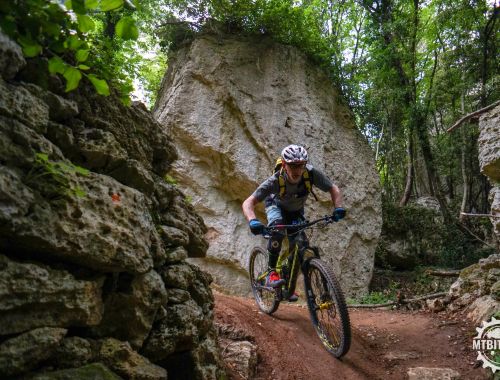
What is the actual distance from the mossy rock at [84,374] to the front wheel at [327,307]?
252cm

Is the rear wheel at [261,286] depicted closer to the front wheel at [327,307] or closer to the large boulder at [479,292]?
A: the front wheel at [327,307]

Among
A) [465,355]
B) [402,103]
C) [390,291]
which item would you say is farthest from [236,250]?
[402,103]

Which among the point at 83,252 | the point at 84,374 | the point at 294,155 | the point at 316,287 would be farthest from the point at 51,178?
the point at 316,287

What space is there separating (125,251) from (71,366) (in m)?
0.75

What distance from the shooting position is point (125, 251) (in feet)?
8.06

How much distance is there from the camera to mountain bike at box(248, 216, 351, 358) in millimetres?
3947

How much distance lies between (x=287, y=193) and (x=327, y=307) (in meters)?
1.60

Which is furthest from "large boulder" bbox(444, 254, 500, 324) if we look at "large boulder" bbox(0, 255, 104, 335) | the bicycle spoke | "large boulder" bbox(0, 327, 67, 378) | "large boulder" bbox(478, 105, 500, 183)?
"large boulder" bbox(0, 327, 67, 378)

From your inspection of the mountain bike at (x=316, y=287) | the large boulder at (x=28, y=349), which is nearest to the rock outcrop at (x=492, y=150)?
the mountain bike at (x=316, y=287)

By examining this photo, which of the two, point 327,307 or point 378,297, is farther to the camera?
point 378,297

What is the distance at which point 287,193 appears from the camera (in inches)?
194

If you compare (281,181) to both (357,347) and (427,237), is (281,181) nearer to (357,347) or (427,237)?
(357,347)

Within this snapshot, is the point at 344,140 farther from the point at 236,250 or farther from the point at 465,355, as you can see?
the point at 465,355

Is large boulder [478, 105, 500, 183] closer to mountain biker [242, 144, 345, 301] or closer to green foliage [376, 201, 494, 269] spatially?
mountain biker [242, 144, 345, 301]
